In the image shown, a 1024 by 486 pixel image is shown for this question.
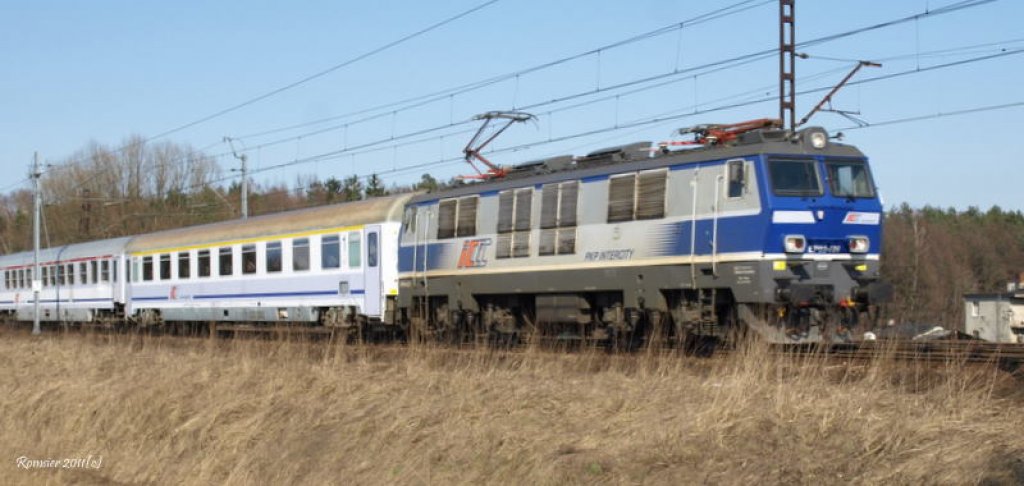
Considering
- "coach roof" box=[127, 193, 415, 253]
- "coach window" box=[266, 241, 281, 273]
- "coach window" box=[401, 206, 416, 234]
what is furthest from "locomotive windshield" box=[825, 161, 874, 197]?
"coach window" box=[266, 241, 281, 273]

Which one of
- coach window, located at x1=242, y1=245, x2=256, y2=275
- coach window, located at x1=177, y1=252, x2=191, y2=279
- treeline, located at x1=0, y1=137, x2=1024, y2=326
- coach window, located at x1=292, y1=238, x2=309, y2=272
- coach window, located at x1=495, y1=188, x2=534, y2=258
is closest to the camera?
coach window, located at x1=495, y1=188, x2=534, y2=258

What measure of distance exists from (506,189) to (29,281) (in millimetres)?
29500

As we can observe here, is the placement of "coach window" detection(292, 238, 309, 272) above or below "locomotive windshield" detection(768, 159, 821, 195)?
below

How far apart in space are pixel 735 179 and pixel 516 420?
7.24 meters

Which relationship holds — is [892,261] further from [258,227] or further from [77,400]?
[77,400]

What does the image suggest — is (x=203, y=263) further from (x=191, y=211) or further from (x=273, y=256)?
(x=191, y=211)

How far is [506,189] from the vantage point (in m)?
21.3

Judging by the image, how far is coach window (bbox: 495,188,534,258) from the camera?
2069cm

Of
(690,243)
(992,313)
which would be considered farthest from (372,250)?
(992,313)

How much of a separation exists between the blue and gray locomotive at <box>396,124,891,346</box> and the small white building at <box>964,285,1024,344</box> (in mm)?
21186

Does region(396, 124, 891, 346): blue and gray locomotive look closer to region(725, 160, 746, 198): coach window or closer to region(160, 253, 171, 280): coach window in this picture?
region(725, 160, 746, 198): coach window

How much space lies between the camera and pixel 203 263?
1265 inches

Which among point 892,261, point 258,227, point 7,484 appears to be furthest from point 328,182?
point 892,261

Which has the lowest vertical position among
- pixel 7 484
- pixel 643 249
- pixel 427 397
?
pixel 7 484
